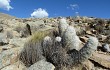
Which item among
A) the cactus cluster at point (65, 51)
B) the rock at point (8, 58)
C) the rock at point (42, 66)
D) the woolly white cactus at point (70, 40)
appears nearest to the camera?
the rock at point (42, 66)

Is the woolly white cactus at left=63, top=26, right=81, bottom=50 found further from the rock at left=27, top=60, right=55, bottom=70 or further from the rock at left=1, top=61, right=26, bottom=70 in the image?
the rock at left=1, top=61, right=26, bottom=70

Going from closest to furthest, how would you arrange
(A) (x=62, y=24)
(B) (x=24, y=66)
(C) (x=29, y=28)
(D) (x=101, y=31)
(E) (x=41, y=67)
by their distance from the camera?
1. (E) (x=41, y=67)
2. (B) (x=24, y=66)
3. (A) (x=62, y=24)
4. (D) (x=101, y=31)
5. (C) (x=29, y=28)

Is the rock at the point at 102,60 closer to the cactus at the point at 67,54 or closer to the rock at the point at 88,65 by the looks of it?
the rock at the point at 88,65

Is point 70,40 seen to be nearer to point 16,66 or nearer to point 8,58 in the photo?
point 16,66

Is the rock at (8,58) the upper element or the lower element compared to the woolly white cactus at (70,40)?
lower

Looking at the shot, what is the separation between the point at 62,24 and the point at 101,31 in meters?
3.88

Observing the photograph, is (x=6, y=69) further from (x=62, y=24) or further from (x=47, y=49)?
(x=62, y=24)

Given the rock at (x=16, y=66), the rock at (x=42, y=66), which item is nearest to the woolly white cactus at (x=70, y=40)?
the rock at (x=42, y=66)

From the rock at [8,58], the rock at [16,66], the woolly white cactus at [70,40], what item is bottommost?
the rock at [16,66]

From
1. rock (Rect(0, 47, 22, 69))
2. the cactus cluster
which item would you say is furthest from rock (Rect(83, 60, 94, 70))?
rock (Rect(0, 47, 22, 69))

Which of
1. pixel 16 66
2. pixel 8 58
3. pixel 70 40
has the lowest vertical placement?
pixel 16 66

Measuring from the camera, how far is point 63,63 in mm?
6469

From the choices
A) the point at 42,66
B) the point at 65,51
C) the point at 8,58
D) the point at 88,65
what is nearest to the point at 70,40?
the point at 65,51

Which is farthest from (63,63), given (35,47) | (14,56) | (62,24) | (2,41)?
(2,41)
